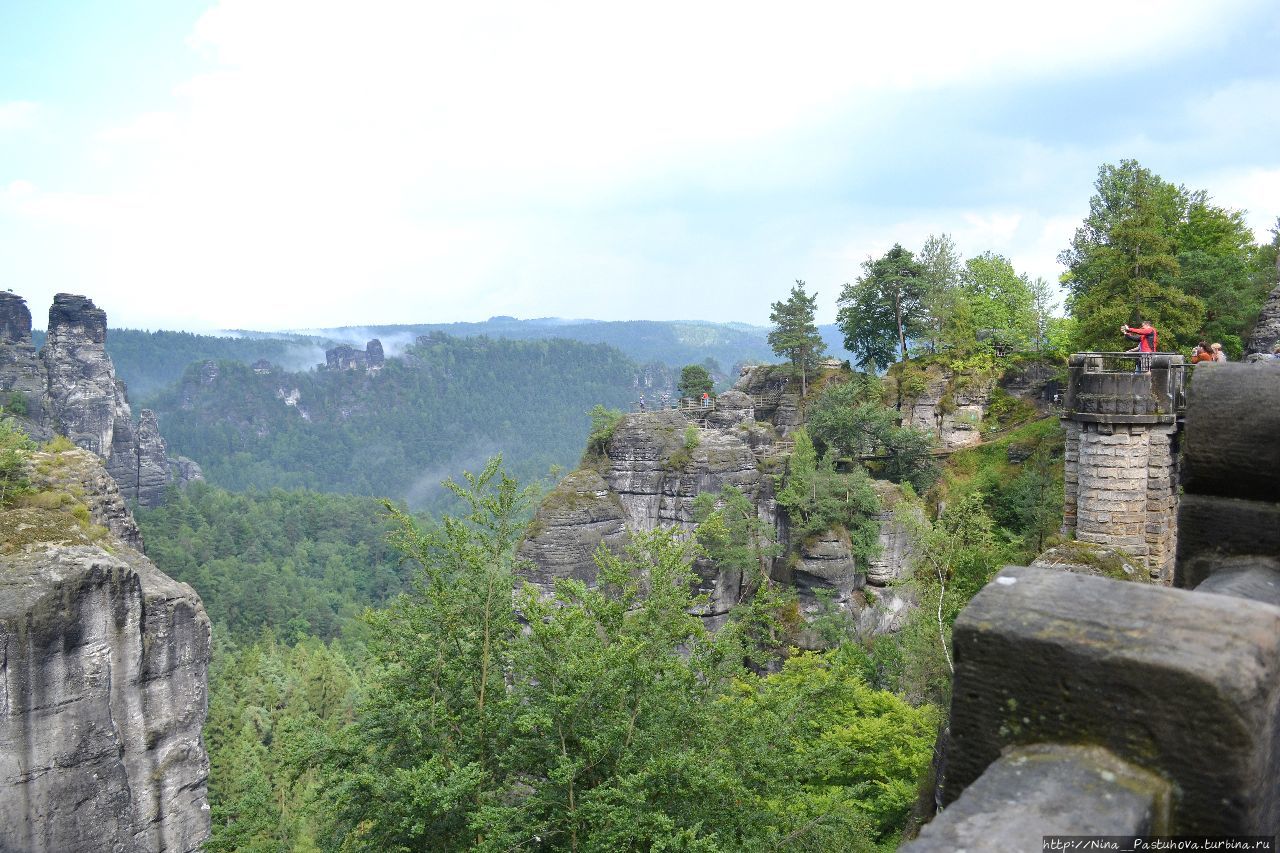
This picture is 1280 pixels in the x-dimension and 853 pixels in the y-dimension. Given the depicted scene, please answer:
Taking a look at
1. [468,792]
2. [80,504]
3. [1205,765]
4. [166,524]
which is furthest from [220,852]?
[166,524]

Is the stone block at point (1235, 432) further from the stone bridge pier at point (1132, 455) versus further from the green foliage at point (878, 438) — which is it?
the green foliage at point (878, 438)

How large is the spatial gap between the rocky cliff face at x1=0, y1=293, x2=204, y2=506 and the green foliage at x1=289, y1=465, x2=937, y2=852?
85.5 meters

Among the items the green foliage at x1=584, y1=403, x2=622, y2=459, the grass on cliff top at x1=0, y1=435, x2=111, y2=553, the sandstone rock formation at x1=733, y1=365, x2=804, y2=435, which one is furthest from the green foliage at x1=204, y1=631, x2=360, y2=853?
the sandstone rock formation at x1=733, y1=365, x2=804, y2=435

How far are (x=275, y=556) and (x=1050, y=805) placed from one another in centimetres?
12106

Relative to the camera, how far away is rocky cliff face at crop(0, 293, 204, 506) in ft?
279

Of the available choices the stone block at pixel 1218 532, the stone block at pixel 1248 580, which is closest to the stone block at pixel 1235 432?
the stone block at pixel 1218 532

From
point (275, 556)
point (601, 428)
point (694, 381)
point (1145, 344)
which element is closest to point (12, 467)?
point (601, 428)

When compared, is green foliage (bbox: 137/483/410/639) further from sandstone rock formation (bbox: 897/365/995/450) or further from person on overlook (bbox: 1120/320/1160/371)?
person on overlook (bbox: 1120/320/1160/371)

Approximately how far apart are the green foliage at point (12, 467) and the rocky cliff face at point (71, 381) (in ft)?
202

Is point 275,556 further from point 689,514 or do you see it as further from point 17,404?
point 689,514

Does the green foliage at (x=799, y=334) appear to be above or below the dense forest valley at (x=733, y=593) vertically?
above

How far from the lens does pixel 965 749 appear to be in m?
2.39

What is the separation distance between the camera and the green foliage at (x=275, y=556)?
87.6m

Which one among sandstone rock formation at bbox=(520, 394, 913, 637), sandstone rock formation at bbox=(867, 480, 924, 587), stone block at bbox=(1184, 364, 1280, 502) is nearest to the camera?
stone block at bbox=(1184, 364, 1280, 502)
